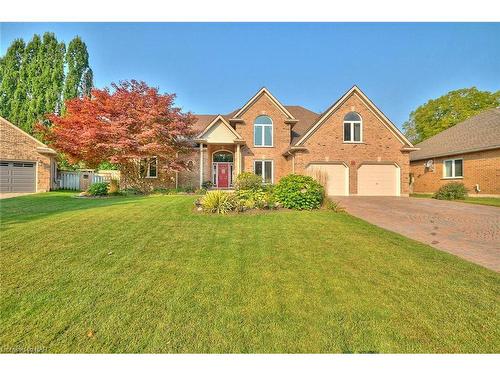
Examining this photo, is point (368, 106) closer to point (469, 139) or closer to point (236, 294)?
point (469, 139)

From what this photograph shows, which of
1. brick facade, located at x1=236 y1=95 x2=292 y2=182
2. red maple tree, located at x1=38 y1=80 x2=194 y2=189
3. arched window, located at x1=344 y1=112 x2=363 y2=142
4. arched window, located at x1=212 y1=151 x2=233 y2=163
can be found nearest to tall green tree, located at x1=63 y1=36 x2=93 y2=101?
red maple tree, located at x1=38 y1=80 x2=194 y2=189

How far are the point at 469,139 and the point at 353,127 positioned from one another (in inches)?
371

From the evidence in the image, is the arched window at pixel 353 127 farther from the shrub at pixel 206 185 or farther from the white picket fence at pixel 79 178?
the white picket fence at pixel 79 178

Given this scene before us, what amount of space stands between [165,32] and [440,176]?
2245cm

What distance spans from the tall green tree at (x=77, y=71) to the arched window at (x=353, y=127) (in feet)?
84.8

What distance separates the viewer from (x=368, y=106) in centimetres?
1672

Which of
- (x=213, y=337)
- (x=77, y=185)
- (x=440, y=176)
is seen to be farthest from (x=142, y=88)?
(x=440, y=176)

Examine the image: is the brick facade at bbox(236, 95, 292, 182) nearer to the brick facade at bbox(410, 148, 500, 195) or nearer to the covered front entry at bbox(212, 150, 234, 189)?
the covered front entry at bbox(212, 150, 234, 189)

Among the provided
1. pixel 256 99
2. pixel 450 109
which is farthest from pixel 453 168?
pixel 450 109

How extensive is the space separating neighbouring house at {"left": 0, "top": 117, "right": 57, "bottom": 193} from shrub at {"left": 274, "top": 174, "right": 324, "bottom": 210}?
57.3 feet

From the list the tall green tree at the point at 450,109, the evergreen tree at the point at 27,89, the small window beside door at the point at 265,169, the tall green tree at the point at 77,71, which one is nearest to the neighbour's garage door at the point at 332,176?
the small window beside door at the point at 265,169

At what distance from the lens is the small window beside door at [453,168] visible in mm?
18219

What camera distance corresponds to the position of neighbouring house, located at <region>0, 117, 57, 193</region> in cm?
1644
